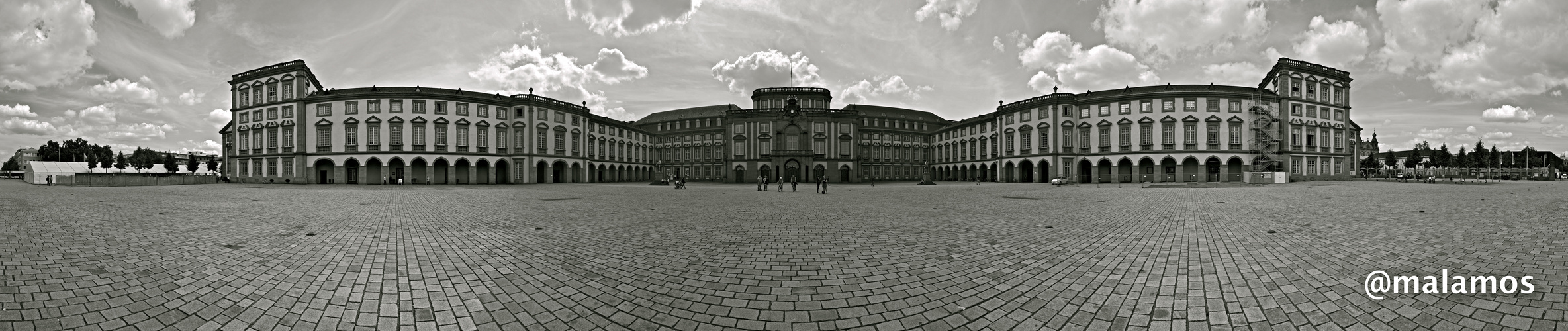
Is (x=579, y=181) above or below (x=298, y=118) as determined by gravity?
below

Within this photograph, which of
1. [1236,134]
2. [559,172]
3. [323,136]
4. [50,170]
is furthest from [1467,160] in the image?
[50,170]

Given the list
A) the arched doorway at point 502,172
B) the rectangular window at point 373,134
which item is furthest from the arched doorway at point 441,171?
the rectangular window at point 373,134

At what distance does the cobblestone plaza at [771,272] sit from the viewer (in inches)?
152

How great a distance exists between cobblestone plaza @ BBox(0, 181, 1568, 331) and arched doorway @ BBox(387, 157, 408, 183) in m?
42.1

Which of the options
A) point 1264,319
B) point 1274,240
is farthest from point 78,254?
point 1274,240

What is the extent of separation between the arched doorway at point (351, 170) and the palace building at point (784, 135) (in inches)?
4.7

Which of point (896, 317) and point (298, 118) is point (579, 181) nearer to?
point (298, 118)

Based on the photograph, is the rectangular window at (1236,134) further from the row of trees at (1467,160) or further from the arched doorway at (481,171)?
the arched doorway at (481,171)

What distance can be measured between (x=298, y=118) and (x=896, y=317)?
205 ft

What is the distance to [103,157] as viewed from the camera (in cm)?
8350

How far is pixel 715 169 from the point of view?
77875 mm

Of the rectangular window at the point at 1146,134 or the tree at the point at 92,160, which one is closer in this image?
the rectangular window at the point at 1146,134

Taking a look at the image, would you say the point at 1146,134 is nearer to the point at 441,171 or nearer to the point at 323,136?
the point at 441,171

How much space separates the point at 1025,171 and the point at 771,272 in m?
60.9
